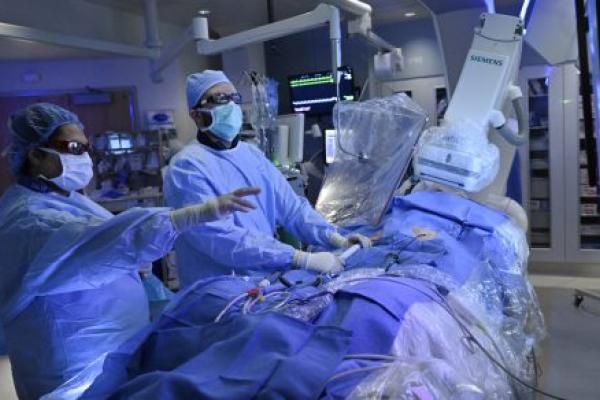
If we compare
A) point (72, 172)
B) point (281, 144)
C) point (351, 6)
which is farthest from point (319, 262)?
point (281, 144)

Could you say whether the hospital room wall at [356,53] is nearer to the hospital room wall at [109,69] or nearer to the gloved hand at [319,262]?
the hospital room wall at [109,69]

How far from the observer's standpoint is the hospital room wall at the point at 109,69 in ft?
17.7

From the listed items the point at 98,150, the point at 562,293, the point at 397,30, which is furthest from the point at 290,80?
the point at 562,293

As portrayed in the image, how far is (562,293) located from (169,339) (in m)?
Result: 4.19

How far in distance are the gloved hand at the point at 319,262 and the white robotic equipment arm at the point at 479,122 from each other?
85cm

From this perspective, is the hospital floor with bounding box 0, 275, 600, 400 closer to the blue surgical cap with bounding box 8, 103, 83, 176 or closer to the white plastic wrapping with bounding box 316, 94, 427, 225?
the white plastic wrapping with bounding box 316, 94, 427, 225

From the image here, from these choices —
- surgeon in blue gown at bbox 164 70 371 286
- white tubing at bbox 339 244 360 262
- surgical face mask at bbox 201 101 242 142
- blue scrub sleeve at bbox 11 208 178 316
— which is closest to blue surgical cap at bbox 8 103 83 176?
blue scrub sleeve at bbox 11 208 178 316

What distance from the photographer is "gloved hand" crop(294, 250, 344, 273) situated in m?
1.78

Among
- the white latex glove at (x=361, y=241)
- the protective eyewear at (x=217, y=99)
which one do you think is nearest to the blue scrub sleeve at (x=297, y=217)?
the white latex glove at (x=361, y=241)

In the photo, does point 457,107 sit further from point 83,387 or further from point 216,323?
point 83,387

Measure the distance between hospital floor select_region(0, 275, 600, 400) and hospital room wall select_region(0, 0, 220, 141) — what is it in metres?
3.63

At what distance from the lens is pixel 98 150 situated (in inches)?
221

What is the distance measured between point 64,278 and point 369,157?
1756mm

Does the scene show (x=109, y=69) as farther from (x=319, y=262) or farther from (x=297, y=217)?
(x=319, y=262)
